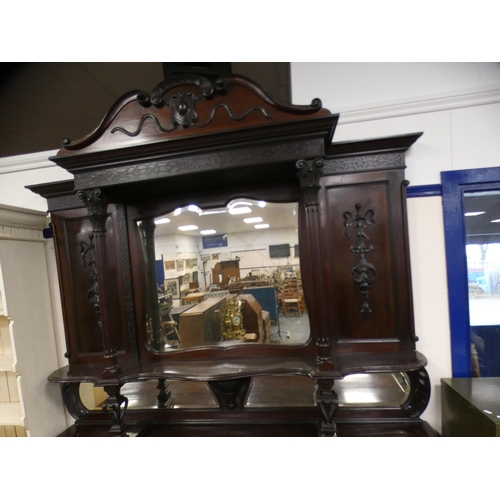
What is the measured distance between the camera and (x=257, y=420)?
4.80 feet

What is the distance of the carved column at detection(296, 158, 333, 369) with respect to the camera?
3.61 feet

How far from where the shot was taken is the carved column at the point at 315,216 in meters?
1.10

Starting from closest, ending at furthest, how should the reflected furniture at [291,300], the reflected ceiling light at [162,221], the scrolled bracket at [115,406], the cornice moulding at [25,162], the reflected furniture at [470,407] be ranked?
the reflected furniture at [470,407] → the scrolled bracket at [115,406] → the reflected furniture at [291,300] → the reflected ceiling light at [162,221] → the cornice moulding at [25,162]

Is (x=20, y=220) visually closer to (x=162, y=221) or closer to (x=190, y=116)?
(x=162, y=221)

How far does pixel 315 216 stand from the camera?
1.13 m

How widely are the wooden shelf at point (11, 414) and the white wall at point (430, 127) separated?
2.23m

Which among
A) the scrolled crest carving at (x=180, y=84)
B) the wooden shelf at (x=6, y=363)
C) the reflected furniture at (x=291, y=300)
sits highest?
the scrolled crest carving at (x=180, y=84)

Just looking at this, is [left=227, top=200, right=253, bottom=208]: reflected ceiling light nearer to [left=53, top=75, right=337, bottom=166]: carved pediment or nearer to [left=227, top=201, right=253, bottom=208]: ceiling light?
[left=227, top=201, right=253, bottom=208]: ceiling light

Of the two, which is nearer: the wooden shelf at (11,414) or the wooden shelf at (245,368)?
the wooden shelf at (245,368)

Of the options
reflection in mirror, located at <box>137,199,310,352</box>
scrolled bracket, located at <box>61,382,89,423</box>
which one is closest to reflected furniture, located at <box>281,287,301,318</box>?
reflection in mirror, located at <box>137,199,310,352</box>

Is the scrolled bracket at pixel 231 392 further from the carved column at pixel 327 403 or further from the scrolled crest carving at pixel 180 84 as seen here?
the scrolled crest carving at pixel 180 84

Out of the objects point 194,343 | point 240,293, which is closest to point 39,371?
point 194,343

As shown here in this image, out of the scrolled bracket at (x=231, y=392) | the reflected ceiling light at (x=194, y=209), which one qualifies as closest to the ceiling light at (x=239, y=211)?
the reflected ceiling light at (x=194, y=209)

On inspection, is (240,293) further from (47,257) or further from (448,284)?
(47,257)
